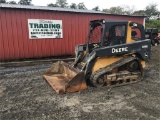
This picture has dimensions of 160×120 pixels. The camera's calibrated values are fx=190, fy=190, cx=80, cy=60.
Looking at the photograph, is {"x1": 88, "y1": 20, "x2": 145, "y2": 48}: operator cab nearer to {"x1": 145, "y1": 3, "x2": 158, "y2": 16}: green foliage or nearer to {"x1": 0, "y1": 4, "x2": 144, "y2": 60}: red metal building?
{"x1": 0, "y1": 4, "x2": 144, "y2": 60}: red metal building

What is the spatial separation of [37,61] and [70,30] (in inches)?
113

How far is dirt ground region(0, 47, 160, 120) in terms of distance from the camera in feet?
13.0

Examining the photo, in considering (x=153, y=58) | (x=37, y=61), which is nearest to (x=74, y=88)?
(x=37, y=61)

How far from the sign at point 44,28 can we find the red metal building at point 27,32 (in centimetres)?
17

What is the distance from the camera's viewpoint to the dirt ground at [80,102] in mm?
3969

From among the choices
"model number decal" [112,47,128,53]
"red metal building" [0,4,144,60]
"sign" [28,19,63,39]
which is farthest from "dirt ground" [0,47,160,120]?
"sign" [28,19,63,39]

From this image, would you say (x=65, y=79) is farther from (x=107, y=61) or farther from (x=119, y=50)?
(x=119, y=50)

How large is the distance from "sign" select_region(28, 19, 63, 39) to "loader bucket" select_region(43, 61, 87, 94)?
452 centimetres

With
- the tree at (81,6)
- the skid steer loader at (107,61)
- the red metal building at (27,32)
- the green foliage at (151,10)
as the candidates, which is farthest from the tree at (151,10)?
the skid steer loader at (107,61)

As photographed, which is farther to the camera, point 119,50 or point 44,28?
point 44,28

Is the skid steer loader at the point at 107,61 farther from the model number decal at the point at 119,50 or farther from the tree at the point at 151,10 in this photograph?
the tree at the point at 151,10

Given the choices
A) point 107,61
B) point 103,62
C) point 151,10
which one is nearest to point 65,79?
point 103,62

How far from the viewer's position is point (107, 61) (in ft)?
18.9

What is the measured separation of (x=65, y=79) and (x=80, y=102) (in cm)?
155
